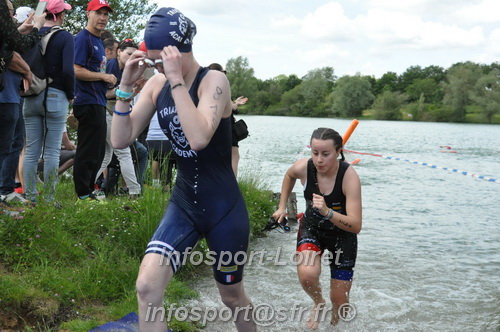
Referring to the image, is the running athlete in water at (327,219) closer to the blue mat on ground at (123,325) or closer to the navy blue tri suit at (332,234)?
the navy blue tri suit at (332,234)

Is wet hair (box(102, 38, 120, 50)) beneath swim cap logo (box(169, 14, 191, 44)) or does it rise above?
above

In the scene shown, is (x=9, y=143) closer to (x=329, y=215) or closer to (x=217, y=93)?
(x=217, y=93)

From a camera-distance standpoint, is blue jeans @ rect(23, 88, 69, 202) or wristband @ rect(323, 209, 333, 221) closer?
wristband @ rect(323, 209, 333, 221)

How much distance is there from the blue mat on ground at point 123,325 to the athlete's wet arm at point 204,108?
2019mm

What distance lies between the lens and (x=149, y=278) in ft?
10.2

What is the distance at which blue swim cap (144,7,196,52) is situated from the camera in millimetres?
3156

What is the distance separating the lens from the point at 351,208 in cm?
488

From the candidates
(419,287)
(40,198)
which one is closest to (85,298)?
(40,198)

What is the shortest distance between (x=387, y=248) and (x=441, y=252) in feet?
3.41

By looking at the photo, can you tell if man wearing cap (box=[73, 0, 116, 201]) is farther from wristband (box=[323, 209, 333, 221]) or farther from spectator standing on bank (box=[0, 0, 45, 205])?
wristband (box=[323, 209, 333, 221])

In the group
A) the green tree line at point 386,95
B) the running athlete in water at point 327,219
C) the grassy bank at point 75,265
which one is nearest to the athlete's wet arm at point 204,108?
the running athlete in water at point 327,219

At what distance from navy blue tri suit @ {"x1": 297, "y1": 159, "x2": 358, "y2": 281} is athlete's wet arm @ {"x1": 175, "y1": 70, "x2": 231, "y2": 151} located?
1960 millimetres

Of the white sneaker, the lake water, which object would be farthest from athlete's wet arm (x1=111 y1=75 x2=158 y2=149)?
the white sneaker

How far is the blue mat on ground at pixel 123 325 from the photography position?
166 inches
